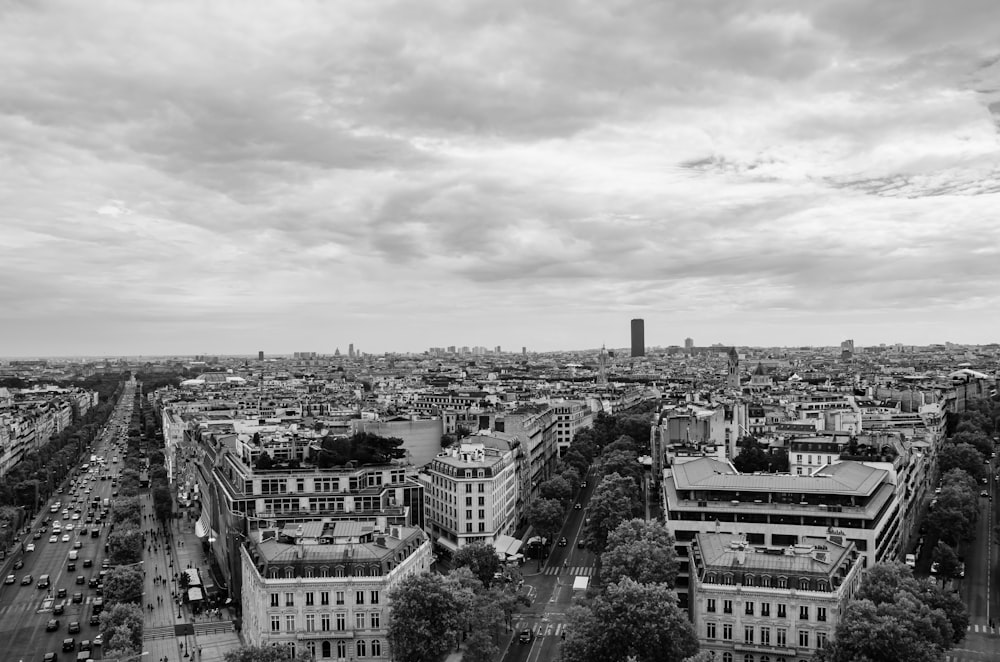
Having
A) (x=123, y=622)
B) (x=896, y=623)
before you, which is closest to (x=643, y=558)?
(x=896, y=623)

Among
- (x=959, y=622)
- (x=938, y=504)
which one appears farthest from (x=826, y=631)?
(x=938, y=504)

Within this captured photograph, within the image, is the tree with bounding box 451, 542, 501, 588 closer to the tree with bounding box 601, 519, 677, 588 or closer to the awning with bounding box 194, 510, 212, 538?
the tree with bounding box 601, 519, 677, 588

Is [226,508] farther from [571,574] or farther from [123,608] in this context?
[571,574]

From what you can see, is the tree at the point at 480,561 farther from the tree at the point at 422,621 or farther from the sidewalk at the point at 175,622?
the sidewalk at the point at 175,622

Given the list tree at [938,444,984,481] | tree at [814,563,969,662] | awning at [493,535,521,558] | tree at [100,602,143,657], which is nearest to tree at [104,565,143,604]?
tree at [100,602,143,657]

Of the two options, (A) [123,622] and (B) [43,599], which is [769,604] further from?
(B) [43,599]

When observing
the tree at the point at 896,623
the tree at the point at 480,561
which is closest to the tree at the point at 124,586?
the tree at the point at 480,561
